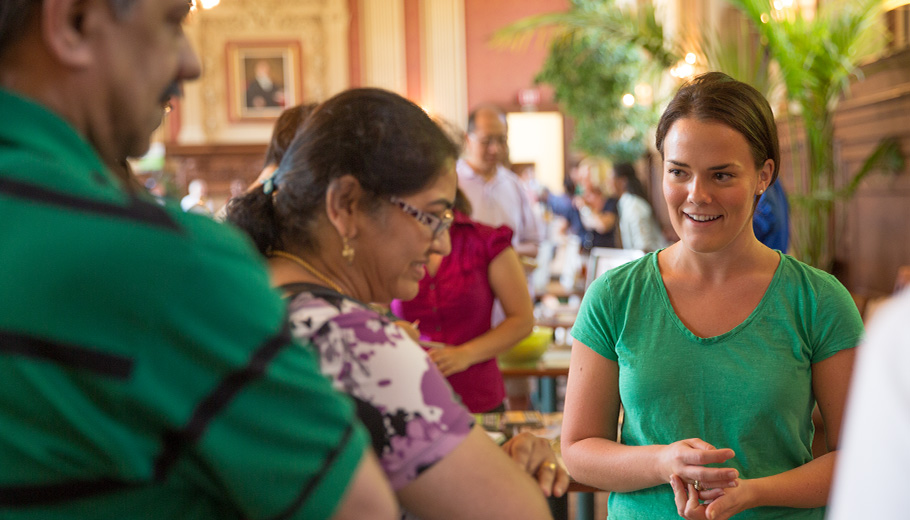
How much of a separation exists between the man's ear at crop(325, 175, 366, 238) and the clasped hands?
2.34 ft

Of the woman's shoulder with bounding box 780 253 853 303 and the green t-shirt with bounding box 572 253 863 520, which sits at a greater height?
the woman's shoulder with bounding box 780 253 853 303

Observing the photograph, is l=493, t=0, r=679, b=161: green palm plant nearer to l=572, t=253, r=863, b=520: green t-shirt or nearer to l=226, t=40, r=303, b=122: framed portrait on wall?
l=226, t=40, r=303, b=122: framed portrait on wall

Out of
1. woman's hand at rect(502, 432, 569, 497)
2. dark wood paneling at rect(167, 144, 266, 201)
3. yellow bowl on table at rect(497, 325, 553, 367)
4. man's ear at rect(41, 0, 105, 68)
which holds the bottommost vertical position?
yellow bowl on table at rect(497, 325, 553, 367)

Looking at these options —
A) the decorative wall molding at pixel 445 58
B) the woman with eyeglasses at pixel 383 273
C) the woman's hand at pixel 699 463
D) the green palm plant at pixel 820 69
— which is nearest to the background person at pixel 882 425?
the woman with eyeglasses at pixel 383 273

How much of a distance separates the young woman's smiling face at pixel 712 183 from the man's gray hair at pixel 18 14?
1.22 metres

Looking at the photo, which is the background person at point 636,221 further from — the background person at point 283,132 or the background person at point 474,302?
the background person at point 283,132

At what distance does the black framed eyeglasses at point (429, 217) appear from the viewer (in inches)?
46.5

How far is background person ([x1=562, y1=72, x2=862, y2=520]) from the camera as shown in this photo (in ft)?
4.94

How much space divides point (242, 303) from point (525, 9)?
46.5 ft

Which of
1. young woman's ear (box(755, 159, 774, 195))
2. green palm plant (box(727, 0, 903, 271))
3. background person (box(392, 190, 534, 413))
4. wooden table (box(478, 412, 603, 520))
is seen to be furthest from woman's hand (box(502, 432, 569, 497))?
green palm plant (box(727, 0, 903, 271))

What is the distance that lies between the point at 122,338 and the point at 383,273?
2.26ft

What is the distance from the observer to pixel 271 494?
61 cm

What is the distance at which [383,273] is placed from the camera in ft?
4.03

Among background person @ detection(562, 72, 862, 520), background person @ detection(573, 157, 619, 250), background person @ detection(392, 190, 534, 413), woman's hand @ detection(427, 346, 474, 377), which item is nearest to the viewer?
background person @ detection(562, 72, 862, 520)
